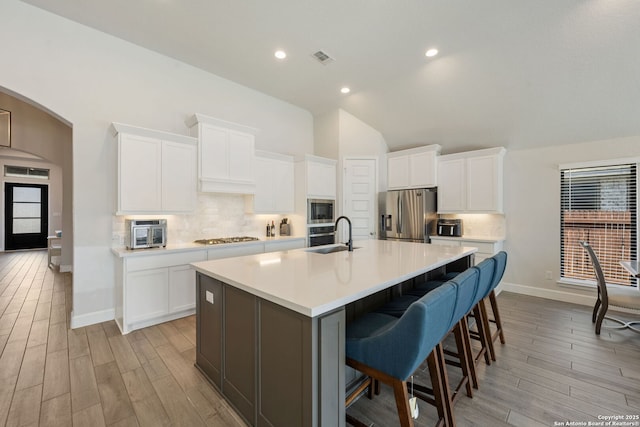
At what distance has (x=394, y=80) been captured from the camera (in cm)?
421

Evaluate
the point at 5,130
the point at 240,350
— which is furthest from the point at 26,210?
the point at 240,350

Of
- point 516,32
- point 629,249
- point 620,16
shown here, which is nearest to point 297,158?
point 516,32

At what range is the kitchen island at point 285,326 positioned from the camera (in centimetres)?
129

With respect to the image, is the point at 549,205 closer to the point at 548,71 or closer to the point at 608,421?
the point at 548,71

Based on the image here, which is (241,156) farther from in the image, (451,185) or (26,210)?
(26,210)

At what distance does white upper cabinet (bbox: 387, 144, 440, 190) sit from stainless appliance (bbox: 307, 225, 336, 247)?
1.49 meters

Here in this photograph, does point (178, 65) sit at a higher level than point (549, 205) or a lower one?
higher

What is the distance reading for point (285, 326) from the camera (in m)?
1.39

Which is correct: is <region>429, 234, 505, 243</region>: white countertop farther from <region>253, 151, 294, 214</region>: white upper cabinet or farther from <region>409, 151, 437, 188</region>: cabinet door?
<region>253, 151, 294, 214</region>: white upper cabinet

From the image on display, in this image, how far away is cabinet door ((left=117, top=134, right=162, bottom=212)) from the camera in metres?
3.14

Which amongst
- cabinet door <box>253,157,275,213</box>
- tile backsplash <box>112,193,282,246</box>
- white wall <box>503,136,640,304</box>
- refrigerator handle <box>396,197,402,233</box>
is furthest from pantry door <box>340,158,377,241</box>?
white wall <box>503,136,640,304</box>

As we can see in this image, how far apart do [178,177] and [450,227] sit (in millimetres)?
4499

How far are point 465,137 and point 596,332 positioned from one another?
3173 millimetres

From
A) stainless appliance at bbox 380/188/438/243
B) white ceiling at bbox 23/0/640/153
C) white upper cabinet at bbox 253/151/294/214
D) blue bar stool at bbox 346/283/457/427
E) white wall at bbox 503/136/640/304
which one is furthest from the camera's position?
stainless appliance at bbox 380/188/438/243
